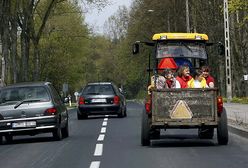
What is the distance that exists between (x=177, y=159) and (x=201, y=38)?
19.8ft

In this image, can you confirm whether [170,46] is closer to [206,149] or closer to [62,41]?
[206,149]

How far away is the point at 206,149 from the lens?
51.6 ft

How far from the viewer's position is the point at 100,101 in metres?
32.2

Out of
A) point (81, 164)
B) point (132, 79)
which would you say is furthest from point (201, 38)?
point (132, 79)

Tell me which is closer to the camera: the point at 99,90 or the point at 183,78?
the point at 183,78

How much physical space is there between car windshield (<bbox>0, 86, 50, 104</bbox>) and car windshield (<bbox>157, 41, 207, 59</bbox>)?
322 centimetres

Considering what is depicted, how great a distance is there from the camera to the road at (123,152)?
1323 cm

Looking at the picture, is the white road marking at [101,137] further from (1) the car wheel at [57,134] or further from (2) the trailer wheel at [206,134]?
(2) the trailer wheel at [206,134]

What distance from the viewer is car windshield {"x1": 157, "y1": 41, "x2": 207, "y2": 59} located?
19.4 m

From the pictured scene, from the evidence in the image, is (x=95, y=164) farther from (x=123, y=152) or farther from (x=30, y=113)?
(x=30, y=113)

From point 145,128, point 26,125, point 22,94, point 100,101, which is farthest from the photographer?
point 100,101

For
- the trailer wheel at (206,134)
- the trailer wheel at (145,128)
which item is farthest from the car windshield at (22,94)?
the trailer wheel at (206,134)

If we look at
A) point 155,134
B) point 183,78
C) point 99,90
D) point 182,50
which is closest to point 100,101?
point 99,90

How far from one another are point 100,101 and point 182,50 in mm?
13022
